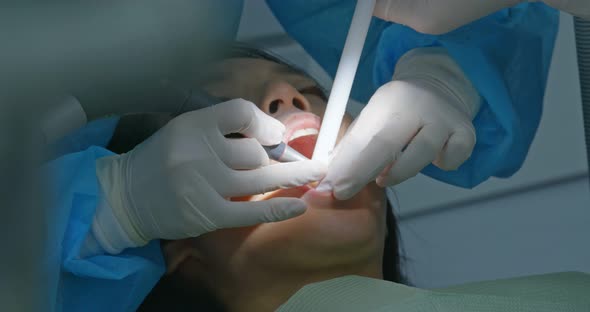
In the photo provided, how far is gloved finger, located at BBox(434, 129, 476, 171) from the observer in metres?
1.46

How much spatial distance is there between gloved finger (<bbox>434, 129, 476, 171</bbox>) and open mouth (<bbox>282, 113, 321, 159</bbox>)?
0.26 m

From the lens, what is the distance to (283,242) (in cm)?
139

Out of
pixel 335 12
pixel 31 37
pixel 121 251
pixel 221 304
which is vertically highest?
pixel 31 37

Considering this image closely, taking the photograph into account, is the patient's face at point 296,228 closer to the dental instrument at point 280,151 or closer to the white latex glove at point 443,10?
the dental instrument at point 280,151

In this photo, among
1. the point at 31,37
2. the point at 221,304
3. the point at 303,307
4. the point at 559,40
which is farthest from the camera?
the point at 559,40

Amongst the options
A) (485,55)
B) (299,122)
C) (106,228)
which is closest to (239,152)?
(299,122)

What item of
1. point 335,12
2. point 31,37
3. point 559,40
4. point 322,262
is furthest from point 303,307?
point 559,40

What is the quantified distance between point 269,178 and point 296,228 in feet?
0.44

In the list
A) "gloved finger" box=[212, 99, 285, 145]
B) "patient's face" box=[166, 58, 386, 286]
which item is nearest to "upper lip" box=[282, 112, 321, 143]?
"patient's face" box=[166, 58, 386, 286]

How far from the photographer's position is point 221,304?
4.97ft

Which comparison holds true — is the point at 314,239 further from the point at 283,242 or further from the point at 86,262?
the point at 86,262

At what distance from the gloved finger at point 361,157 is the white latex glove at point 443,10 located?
0.21 m

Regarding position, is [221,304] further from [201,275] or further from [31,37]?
[31,37]

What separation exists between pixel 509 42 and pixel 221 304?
36.1 inches
